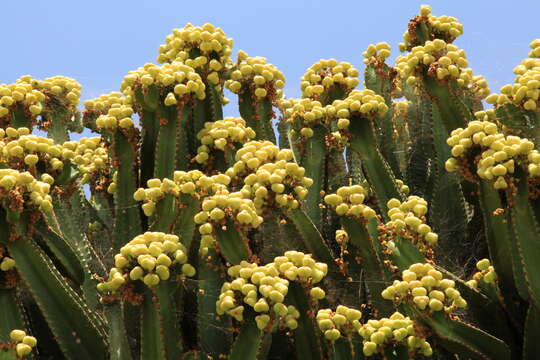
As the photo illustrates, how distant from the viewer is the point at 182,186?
5.38 metres

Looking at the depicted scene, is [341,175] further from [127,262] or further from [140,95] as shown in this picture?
[127,262]

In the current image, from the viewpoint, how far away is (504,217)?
527 cm

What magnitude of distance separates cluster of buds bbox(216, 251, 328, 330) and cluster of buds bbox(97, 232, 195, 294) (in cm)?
34

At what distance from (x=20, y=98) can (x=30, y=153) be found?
107cm

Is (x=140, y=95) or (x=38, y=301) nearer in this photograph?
(x=38, y=301)

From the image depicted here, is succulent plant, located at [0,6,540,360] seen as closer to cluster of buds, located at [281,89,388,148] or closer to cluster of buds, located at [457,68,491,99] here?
cluster of buds, located at [281,89,388,148]

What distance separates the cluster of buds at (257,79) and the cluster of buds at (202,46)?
6.7 inches

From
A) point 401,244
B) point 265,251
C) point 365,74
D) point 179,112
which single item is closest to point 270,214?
point 265,251

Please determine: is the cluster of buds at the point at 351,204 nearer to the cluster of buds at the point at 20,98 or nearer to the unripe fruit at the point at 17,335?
the unripe fruit at the point at 17,335

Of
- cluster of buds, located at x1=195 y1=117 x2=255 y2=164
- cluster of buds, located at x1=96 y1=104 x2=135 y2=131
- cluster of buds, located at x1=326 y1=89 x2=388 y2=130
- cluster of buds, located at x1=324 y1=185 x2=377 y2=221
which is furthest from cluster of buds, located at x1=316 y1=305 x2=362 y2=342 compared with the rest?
cluster of buds, located at x1=96 y1=104 x2=135 y2=131

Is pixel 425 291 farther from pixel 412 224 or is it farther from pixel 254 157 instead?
pixel 254 157

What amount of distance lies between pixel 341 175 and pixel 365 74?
1018 mm

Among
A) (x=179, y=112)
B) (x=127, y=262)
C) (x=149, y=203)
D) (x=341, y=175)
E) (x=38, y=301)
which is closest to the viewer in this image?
(x=127, y=262)

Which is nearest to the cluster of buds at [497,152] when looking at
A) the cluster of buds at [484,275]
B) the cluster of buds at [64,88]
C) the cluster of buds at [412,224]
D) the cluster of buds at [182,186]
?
the cluster of buds at [412,224]
